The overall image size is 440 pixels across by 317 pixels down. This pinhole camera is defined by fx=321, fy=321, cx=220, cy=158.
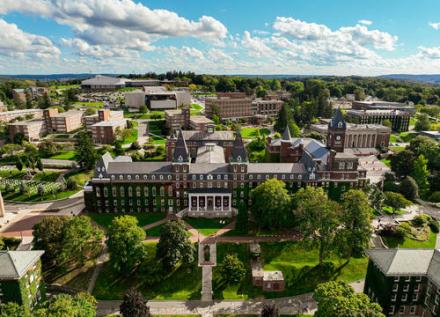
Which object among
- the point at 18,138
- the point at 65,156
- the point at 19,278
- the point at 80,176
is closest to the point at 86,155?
the point at 80,176

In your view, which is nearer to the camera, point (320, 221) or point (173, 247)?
point (173, 247)

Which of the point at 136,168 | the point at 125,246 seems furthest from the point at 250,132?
the point at 125,246

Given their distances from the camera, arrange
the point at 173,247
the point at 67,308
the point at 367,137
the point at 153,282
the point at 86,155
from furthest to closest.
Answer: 1. the point at 367,137
2. the point at 86,155
3. the point at 173,247
4. the point at 153,282
5. the point at 67,308

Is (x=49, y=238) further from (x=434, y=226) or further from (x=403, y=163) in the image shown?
(x=403, y=163)

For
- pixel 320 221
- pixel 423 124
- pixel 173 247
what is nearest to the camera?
pixel 173 247

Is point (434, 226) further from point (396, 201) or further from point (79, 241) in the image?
point (79, 241)

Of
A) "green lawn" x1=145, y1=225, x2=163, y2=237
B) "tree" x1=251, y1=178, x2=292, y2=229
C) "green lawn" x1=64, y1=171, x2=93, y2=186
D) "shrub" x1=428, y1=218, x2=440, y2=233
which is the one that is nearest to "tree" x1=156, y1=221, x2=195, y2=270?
"green lawn" x1=145, y1=225, x2=163, y2=237

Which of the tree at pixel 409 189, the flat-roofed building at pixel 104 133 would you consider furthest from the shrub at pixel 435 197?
the flat-roofed building at pixel 104 133

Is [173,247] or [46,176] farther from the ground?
[173,247]

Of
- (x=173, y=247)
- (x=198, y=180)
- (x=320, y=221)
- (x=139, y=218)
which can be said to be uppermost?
(x=198, y=180)
